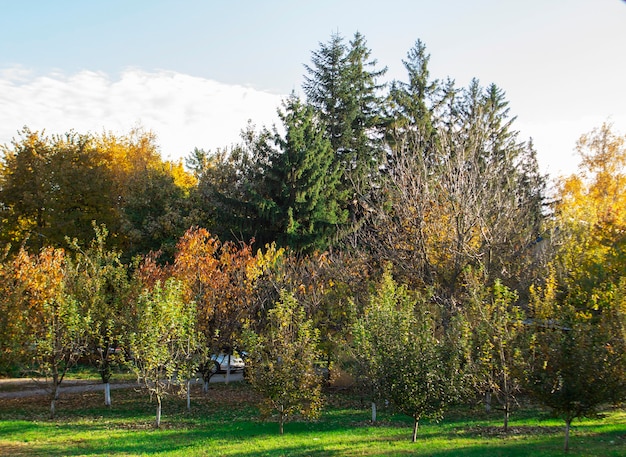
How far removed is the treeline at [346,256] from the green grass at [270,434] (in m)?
1.05

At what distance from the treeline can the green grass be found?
3.43ft

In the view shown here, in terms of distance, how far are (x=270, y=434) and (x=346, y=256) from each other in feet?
32.1

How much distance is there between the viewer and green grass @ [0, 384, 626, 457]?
12125 mm

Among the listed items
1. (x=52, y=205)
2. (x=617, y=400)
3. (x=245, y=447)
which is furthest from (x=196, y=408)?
(x=52, y=205)

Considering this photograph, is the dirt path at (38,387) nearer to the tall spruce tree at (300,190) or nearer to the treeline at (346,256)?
the treeline at (346,256)

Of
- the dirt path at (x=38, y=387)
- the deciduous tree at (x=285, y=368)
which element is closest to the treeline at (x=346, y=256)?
the deciduous tree at (x=285, y=368)

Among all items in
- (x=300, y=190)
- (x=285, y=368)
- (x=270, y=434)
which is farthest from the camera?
(x=300, y=190)

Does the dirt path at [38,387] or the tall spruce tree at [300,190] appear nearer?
the dirt path at [38,387]

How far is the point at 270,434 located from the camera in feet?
48.0

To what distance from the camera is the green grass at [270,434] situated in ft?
39.8

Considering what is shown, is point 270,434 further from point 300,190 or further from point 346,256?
point 300,190

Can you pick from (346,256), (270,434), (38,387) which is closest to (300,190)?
(346,256)

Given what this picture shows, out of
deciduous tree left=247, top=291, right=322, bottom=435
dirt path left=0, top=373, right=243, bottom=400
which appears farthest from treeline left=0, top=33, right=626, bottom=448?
dirt path left=0, top=373, right=243, bottom=400

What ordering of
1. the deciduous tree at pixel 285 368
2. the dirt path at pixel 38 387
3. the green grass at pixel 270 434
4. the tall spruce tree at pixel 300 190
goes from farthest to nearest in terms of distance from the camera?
the tall spruce tree at pixel 300 190 < the dirt path at pixel 38 387 < the deciduous tree at pixel 285 368 < the green grass at pixel 270 434
